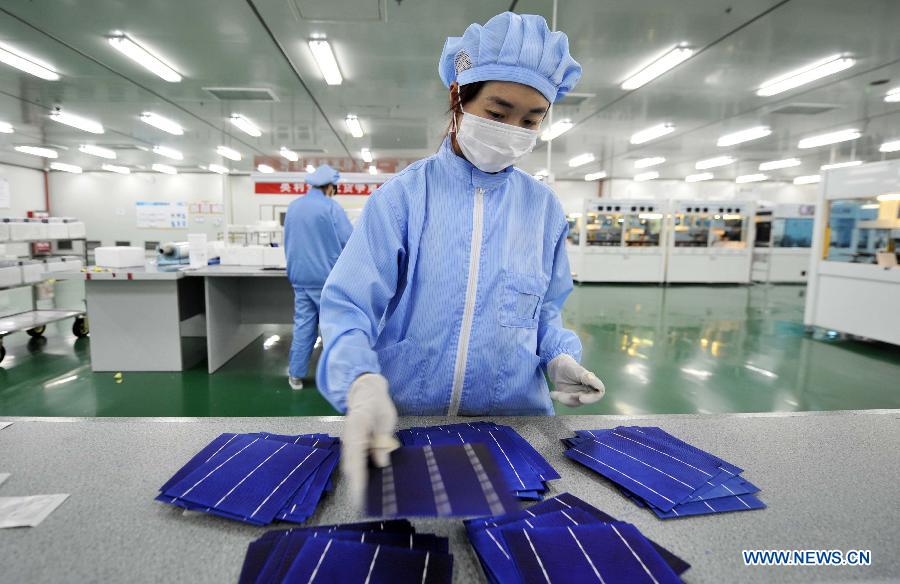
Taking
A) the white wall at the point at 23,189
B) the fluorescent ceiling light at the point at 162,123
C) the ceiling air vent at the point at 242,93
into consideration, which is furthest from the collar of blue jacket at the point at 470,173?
the white wall at the point at 23,189

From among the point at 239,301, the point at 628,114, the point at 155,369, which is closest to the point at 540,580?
the point at 155,369

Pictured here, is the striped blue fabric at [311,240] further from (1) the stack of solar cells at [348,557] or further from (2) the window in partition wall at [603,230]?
(2) the window in partition wall at [603,230]

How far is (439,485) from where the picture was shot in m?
0.63

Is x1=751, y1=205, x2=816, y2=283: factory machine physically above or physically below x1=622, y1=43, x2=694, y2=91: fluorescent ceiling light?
below

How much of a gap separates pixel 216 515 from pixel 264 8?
5126mm

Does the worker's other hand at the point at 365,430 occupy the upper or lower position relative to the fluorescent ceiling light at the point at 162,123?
lower

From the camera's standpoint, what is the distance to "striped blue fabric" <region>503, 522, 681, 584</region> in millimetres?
588

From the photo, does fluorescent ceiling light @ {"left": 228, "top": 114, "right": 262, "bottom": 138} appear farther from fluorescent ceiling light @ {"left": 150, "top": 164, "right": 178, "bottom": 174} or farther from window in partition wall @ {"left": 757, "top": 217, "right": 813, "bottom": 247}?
window in partition wall @ {"left": 757, "top": 217, "right": 813, "bottom": 247}

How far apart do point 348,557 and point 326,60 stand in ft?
20.3

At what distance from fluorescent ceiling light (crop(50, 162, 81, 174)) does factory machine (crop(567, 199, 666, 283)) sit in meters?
15.4

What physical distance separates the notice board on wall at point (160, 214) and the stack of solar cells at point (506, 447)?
17.3m

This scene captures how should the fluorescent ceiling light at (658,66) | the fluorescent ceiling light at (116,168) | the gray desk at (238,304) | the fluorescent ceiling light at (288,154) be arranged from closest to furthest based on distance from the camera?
1. the gray desk at (238,304)
2. the fluorescent ceiling light at (658,66)
3. the fluorescent ceiling light at (288,154)
4. the fluorescent ceiling light at (116,168)

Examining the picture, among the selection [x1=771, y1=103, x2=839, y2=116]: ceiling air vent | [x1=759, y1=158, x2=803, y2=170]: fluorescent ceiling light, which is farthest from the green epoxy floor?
[x1=759, y1=158, x2=803, y2=170]: fluorescent ceiling light

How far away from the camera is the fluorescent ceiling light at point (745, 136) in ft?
29.8
